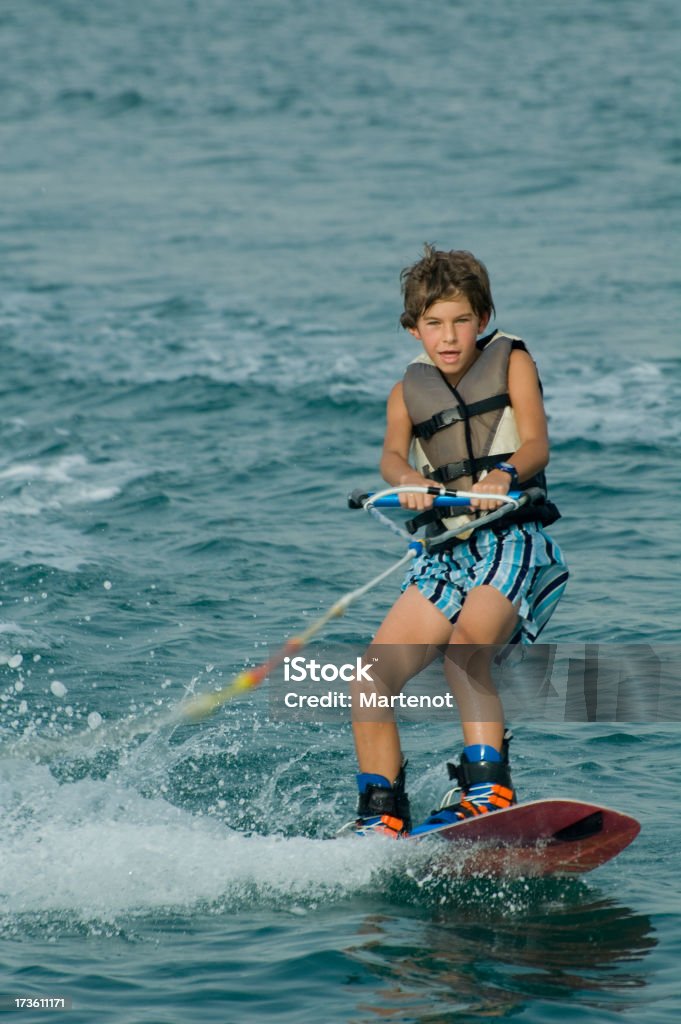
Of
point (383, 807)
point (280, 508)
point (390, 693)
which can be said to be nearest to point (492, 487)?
point (390, 693)

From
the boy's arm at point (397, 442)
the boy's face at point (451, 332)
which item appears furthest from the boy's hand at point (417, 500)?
the boy's face at point (451, 332)

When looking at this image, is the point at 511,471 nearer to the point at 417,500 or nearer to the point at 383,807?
the point at 417,500

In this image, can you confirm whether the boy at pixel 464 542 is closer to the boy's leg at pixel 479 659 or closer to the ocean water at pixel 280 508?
the boy's leg at pixel 479 659

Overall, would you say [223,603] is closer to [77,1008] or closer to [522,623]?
[522,623]

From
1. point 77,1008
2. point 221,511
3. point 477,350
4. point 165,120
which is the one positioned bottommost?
point 77,1008

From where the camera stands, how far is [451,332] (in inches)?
234

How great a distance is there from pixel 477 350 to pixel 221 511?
5335 millimetres

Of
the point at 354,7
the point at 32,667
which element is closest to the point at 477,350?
the point at 32,667

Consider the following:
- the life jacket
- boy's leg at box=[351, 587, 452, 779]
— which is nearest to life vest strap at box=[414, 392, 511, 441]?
the life jacket

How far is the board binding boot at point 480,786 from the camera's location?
5738 millimetres

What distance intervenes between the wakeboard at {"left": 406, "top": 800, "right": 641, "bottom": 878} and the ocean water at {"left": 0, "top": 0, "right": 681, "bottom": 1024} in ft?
0.31

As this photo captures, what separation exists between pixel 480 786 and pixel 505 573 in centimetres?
77

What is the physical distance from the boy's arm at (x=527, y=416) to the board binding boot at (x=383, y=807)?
1.15 metres

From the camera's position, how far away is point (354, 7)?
40.3 m
